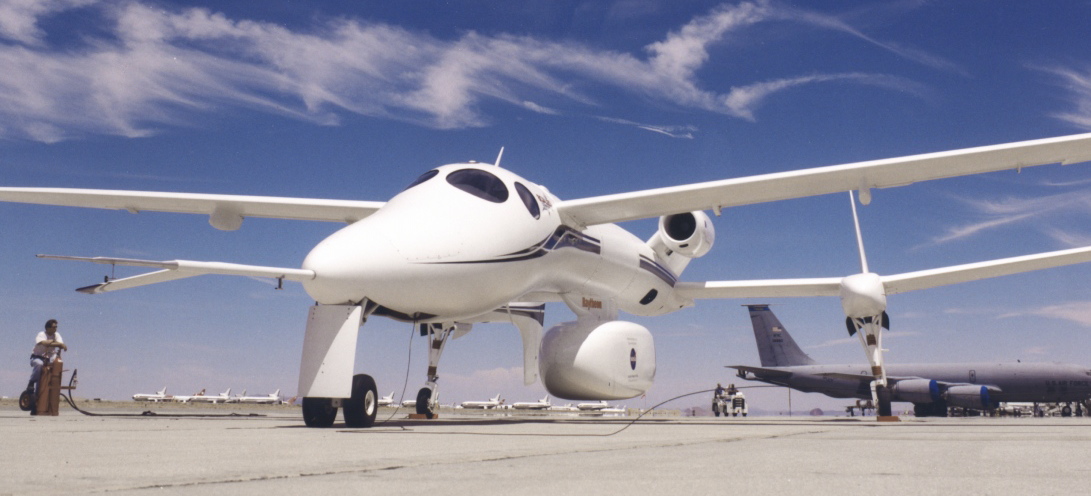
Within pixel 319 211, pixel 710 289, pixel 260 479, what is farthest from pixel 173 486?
pixel 710 289

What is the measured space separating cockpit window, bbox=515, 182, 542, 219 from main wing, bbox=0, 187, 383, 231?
2.95 meters

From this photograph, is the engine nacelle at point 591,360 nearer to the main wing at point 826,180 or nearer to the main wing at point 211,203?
the main wing at point 826,180

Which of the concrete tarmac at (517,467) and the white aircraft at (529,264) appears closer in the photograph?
the concrete tarmac at (517,467)

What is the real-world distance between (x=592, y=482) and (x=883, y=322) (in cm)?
1378

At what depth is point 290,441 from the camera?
5.50 meters

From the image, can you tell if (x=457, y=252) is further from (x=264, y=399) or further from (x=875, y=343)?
(x=264, y=399)

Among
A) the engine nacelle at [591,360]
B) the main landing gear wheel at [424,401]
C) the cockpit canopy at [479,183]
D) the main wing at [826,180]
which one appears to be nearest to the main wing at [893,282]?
the engine nacelle at [591,360]

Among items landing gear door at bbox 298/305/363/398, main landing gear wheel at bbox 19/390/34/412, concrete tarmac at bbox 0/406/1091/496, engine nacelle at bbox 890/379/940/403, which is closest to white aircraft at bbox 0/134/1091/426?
landing gear door at bbox 298/305/363/398

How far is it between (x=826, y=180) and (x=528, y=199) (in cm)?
398

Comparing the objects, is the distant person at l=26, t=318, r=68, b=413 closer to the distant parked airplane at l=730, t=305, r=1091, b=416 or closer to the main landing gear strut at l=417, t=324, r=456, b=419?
the main landing gear strut at l=417, t=324, r=456, b=419

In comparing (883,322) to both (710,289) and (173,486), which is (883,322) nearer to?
(710,289)

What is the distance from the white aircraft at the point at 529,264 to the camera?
8.27 meters

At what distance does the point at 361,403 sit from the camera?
27.2ft

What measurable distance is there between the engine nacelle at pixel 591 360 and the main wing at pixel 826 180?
168 cm
